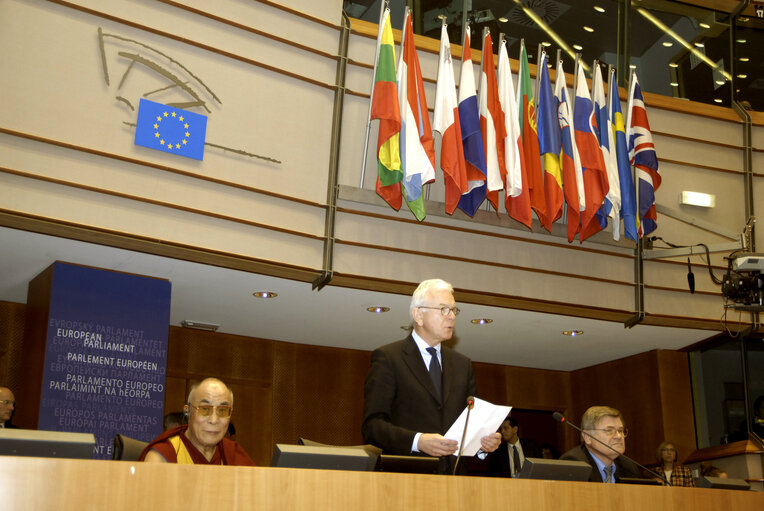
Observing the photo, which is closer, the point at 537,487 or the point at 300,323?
the point at 537,487

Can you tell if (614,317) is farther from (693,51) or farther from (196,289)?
(196,289)

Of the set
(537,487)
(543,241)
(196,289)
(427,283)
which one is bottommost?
(537,487)

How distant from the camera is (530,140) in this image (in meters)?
7.25

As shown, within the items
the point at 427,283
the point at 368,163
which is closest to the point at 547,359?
the point at 368,163

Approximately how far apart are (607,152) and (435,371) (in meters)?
4.14

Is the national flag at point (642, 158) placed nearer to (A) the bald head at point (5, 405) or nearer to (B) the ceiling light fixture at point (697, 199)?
(B) the ceiling light fixture at point (697, 199)

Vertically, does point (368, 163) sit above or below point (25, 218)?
above

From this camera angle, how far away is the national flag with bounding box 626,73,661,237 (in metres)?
7.55

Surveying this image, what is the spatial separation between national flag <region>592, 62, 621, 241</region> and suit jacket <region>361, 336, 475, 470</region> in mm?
3770

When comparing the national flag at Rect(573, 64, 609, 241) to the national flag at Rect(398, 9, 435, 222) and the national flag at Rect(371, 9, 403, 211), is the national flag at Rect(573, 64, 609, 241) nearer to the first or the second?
the national flag at Rect(398, 9, 435, 222)

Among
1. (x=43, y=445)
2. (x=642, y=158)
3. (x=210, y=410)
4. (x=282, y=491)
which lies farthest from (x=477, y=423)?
(x=642, y=158)

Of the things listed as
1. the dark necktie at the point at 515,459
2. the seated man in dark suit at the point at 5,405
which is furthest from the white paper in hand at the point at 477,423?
the dark necktie at the point at 515,459

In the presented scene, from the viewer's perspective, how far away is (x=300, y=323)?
809cm

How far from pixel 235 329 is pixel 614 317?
3531 mm
